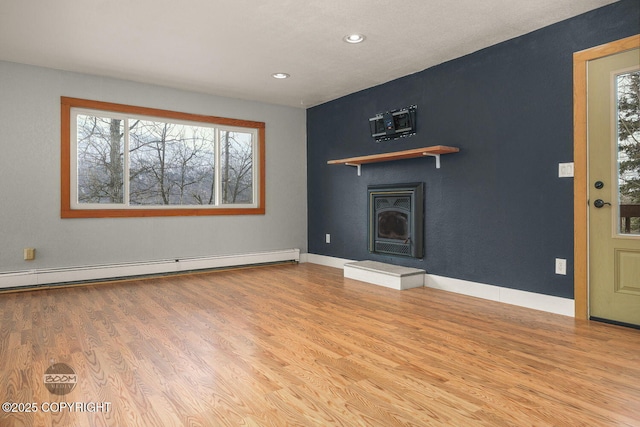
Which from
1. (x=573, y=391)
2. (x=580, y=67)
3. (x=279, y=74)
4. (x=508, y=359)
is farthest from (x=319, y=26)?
(x=573, y=391)

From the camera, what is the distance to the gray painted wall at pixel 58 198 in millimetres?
4273

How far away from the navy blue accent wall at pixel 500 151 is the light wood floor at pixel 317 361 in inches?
20.7

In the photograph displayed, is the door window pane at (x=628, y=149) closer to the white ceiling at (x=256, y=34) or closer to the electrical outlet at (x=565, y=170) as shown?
the electrical outlet at (x=565, y=170)

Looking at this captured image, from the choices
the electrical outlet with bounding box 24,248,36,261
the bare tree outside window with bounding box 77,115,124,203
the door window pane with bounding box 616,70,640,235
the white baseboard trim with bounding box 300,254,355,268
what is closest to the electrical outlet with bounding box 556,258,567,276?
the door window pane with bounding box 616,70,640,235

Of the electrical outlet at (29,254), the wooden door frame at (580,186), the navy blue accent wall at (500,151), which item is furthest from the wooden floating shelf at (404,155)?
the electrical outlet at (29,254)

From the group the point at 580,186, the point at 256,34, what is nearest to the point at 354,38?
the point at 256,34

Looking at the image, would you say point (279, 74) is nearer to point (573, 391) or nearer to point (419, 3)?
point (419, 3)

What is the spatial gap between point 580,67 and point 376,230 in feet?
8.96

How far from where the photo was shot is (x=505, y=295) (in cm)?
375

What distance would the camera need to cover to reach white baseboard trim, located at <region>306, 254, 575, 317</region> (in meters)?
3.34

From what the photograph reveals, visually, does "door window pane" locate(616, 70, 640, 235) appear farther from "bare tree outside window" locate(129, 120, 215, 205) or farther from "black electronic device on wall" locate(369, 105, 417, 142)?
"bare tree outside window" locate(129, 120, 215, 205)

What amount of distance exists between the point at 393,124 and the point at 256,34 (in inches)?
78.1

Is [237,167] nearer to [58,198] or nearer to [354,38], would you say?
[58,198]

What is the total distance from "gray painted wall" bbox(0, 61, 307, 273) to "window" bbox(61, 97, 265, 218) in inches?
4.2
